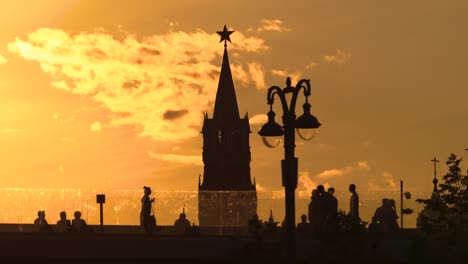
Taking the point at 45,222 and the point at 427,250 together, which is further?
the point at 45,222

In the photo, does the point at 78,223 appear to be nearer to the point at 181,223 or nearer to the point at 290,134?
the point at 181,223

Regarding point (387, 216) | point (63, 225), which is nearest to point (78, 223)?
point (63, 225)

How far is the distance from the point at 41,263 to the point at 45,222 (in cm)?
815

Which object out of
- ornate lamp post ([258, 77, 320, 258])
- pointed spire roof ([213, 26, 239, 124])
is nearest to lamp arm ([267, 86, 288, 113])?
ornate lamp post ([258, 77, 320, 258])

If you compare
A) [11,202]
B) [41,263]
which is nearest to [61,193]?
Result: [11,202]

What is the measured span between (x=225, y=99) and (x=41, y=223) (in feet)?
362

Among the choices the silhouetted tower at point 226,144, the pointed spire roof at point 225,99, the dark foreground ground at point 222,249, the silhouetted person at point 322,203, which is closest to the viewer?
the dark foreground ground at point 222,249

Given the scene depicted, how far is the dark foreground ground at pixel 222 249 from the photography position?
27828 millimetres

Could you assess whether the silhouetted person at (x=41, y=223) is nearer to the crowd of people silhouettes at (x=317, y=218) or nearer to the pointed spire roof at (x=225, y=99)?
the crowd of people silhouettes at (x=317, y=218)

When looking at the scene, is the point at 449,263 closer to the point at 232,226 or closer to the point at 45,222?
the point at 232,226

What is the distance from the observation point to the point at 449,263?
90.9 ft

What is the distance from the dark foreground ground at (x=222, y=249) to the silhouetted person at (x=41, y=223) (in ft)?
17.7

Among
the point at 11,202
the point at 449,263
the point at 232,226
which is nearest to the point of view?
the point at 449,263

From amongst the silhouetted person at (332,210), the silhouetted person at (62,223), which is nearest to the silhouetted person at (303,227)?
the silhouetted person at (332,210)
